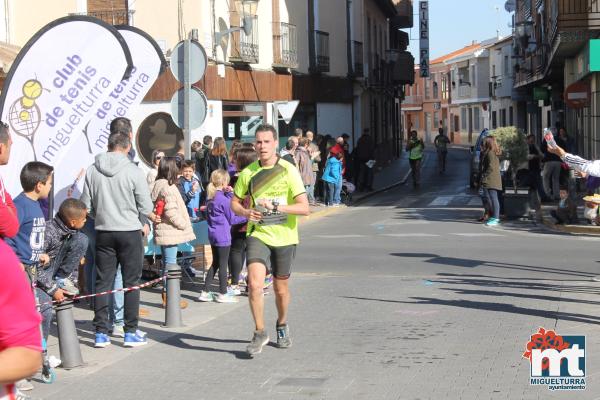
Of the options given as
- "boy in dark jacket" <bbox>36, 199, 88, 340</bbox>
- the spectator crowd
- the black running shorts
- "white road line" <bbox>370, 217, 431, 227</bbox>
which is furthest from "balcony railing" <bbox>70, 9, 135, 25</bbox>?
the black running shorts

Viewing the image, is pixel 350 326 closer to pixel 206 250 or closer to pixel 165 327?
pixel 165 327

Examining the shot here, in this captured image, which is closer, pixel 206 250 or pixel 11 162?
pixel 11 162

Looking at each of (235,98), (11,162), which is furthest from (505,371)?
(235,98)

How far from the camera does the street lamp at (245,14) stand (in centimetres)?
2428

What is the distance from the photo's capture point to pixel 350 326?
937 cm

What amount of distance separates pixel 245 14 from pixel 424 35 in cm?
4179

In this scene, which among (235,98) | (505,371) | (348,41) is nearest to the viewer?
(505,371)

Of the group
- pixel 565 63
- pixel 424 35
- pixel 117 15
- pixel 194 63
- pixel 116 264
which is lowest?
pixel 116 264

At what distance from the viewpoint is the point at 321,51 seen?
33312 mm

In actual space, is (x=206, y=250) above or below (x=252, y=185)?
below

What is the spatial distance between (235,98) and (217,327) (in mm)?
16902

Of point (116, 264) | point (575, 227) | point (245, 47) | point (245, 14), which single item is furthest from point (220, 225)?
point (245, 14)

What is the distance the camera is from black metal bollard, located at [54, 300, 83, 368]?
777cm

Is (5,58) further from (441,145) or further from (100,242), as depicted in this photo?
(441,145)
